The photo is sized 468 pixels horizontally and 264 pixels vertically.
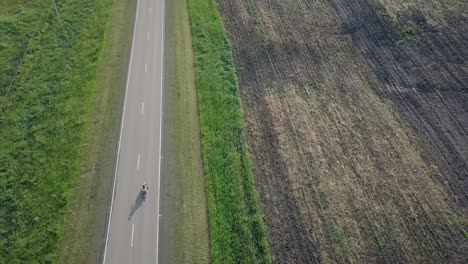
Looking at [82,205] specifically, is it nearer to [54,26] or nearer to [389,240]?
[389,240]

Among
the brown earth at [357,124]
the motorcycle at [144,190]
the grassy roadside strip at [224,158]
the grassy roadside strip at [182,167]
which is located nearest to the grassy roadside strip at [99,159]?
the motorcycle at [144,190]

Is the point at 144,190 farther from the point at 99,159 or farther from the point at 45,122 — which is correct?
the point at 45,122

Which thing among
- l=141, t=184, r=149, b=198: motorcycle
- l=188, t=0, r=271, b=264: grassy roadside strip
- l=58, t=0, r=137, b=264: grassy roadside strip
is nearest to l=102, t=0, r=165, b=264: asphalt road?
l=141, t=184, r=149, b=198: motorcycle

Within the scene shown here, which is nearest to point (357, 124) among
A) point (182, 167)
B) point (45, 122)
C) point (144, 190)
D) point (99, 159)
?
point (182, 167)

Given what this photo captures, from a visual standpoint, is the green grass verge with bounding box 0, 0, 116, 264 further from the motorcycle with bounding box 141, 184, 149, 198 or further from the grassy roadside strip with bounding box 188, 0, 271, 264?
the grassy roadside strip with bounding box 188, 0, 271, 264

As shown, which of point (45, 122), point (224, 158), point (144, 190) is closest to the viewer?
point (144, 190)

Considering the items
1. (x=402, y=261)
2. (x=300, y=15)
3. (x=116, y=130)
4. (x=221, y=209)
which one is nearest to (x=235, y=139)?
(x=221, y=209)
